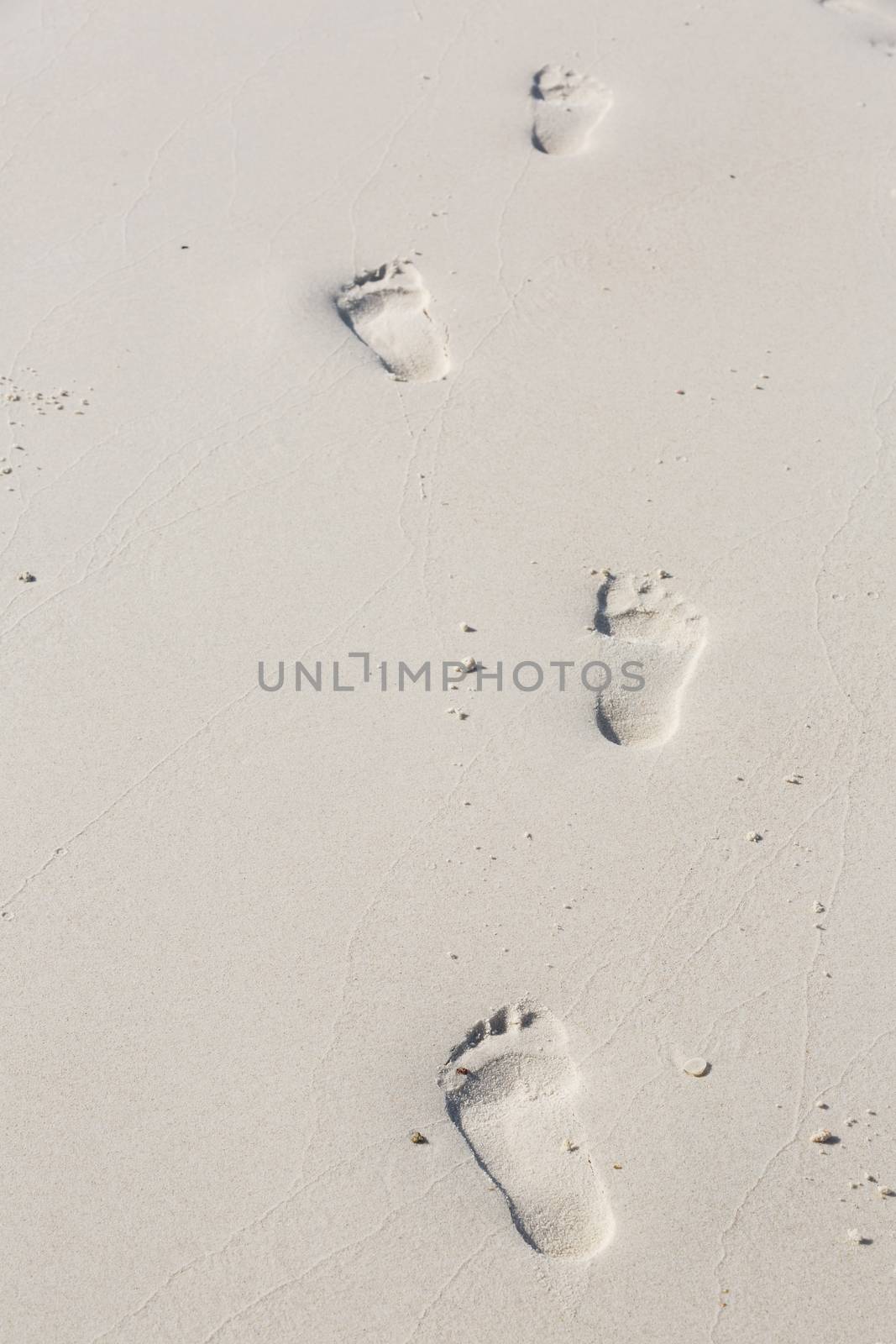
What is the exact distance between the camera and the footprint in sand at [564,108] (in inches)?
148

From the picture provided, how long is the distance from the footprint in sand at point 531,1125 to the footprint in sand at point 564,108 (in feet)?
8.83

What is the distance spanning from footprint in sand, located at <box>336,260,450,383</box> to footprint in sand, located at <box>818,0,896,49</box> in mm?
1938

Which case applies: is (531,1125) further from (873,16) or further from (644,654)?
(873,16)

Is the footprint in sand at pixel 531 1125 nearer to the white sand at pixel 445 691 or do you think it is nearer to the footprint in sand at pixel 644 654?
the white sand at pixel 445 691

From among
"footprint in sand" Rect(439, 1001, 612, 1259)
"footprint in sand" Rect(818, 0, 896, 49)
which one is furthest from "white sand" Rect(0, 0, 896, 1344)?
"footprint in sand" Rect(818, 0, 896, 49)

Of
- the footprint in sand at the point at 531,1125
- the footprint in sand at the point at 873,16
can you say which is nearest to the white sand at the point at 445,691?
the footprint in sand at the point at 531,1125

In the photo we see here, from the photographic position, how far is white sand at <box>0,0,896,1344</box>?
197 cm

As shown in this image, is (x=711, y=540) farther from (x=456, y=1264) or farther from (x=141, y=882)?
(x=456, y=1264)

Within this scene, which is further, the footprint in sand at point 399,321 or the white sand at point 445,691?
the footprint in sand at point 399,321

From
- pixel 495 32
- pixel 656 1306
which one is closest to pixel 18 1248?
pixel 656 1306

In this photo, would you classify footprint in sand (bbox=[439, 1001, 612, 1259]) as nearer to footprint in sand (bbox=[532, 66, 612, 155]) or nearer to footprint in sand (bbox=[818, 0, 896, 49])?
footprint in sand (bbox=[532, 66, 612, 155])

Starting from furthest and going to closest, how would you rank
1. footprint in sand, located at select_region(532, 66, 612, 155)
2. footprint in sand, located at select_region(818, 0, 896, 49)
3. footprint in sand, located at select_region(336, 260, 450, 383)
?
footprint in sand, located at select_region(818, 0, 896, 49), footprint in sand, located at select_region(532, 66, 612, 155), footprint in sand, located at select_region(336, 260, 450, 383)

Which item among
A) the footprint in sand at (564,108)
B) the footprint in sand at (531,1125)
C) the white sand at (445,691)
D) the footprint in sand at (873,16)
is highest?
the footprint in sand at (873,16)

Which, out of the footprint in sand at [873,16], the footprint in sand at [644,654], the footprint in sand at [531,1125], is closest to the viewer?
the footprint in sand at [531,1125]
